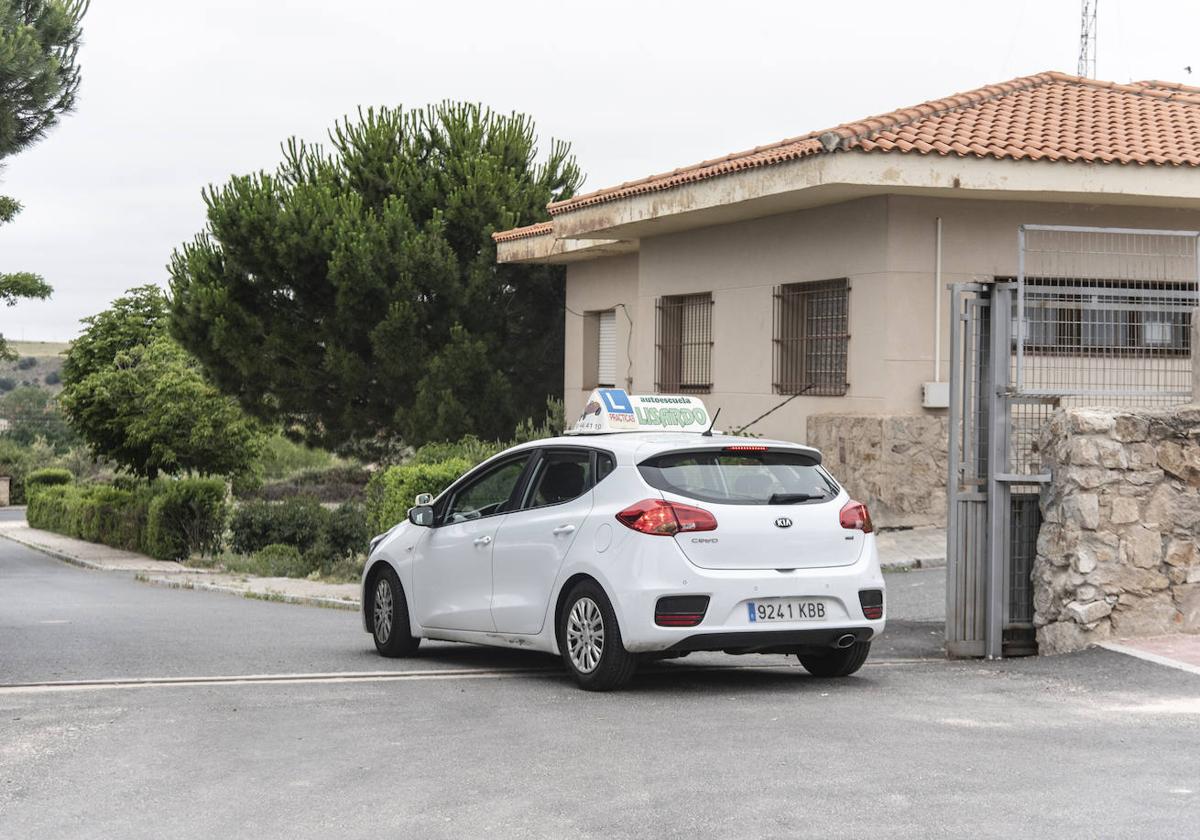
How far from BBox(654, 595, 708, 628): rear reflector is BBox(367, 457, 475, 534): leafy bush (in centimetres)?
1320

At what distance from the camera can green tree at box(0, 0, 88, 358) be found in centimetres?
1188

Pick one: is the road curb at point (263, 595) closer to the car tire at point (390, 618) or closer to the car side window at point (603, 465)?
the car tire at point (390, 618)

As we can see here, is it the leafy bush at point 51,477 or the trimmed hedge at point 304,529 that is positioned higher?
the leafy bush at point 51,477

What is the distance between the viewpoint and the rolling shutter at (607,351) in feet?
97.1

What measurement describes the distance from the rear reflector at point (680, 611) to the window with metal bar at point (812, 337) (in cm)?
1179

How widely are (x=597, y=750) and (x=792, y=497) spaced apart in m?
2.64

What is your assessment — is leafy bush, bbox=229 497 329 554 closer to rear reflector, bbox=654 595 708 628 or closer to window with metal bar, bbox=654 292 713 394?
window with metal bar, bbox=654 292 713 394

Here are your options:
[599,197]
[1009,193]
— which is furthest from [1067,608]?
[599,197]

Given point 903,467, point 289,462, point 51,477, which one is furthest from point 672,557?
point 51,477

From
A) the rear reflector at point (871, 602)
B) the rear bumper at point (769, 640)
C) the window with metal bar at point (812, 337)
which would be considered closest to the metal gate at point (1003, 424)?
the rear reflector at point (871, 602)

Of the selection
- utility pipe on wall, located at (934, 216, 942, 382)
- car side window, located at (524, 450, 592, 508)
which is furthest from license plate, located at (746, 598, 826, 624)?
utility pipe on wall, located at (934, 216, 942, 382)

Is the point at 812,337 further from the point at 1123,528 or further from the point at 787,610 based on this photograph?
the point at 787,610

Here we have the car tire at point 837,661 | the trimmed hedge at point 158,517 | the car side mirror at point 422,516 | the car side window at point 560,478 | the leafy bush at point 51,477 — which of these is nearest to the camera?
the car side window at point 560,478

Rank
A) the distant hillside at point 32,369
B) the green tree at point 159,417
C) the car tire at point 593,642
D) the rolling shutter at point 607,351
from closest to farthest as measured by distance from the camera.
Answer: the car tire at point 593,642
the rolling shutter at point 607,351
the green tree at point 159,417
the distant hillside at point 32,369
